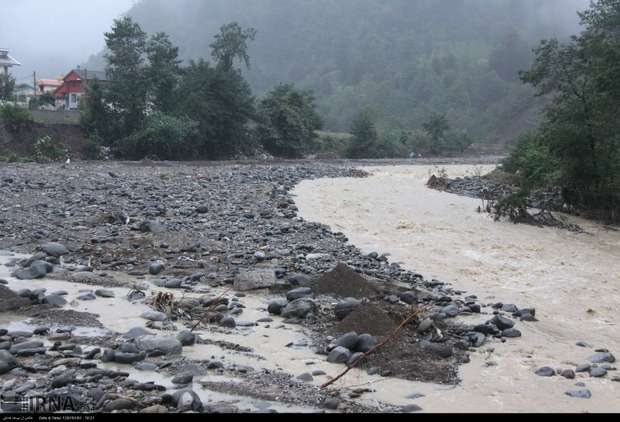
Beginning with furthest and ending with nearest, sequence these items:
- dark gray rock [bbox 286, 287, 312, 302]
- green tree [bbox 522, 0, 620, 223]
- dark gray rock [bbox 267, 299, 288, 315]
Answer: green tree [bbox 522, 0, 620, 223] → dark gray rock [bbox 286, 287, 312, 302] → dark gray rock [bbox 267, 299, 288, 315]

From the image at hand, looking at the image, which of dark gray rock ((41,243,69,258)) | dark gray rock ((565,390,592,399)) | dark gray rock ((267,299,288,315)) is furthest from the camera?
dark gray rock ((41,243,69,258))

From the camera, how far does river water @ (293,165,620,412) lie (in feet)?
17.7

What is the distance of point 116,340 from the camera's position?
615 centimetres

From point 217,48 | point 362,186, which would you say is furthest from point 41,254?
point 217,48

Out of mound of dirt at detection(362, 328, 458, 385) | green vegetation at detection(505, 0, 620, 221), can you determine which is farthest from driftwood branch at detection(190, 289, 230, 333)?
green vegetation at detection(505, 0, 620, 221)

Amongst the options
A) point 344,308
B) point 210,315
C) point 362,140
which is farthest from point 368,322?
point 362,140

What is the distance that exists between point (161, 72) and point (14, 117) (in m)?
8.26

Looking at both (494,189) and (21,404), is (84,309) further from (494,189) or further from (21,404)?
(494,189)

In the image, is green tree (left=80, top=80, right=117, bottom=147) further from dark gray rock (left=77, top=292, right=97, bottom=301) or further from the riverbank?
dark gray rock (left=77, top=292, right=97, bottom=301)

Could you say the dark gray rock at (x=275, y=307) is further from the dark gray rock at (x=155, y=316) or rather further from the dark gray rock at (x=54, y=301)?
the dark gray rock at (x=54, y=301)

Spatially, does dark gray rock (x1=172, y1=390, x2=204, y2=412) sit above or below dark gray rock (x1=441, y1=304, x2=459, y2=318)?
above

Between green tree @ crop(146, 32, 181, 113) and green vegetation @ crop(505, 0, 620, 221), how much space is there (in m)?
23.6

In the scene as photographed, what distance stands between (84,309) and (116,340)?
1.39 m

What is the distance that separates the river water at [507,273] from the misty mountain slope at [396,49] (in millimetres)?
57915
